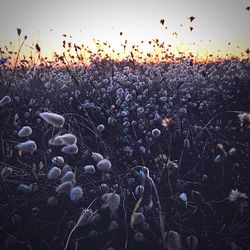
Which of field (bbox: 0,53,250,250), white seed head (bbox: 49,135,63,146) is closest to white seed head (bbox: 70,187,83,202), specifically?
field (bbox: 0,53,250,250)

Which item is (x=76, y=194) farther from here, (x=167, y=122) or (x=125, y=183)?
(x=167, y=122)

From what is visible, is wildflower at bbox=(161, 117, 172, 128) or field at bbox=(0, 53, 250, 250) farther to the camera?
wildflower at bbox=(161, 117, 172, 128)

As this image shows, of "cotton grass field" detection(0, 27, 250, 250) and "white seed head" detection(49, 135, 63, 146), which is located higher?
"white seed head" detection(49, 135, 63, 146)

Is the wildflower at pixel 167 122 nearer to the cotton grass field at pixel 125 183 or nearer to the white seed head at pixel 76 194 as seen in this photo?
the cotton grass field at pixel 125 183

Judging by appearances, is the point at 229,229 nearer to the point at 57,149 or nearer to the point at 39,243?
the point at 39,243

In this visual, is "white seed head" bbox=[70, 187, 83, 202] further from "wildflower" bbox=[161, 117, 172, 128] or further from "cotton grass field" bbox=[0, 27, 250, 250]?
"wildflower" bbox=[161, 117, 172, 128]

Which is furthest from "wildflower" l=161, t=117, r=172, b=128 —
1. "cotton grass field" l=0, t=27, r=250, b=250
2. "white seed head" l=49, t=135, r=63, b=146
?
"white seed head" l=49, t=135, r=63, b=146

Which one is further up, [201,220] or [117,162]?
[117,162]

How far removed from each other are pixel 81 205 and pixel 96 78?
278cm

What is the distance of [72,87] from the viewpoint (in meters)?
3.69

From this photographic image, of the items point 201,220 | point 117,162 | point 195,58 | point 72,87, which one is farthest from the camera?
point 195,58

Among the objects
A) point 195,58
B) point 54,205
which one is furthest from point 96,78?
point 54,205

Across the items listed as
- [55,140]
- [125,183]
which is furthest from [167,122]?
[55,140]

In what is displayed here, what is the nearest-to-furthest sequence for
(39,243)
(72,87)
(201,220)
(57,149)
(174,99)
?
(39,243)
(201,220)
(57,149)
(174,99)
(72,87)
